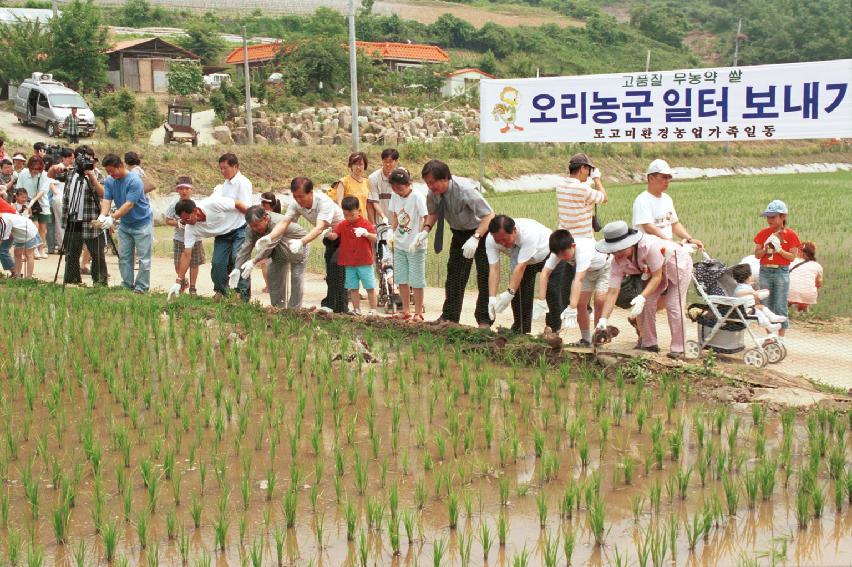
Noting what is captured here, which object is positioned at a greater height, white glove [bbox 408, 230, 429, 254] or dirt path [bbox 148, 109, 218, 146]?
dirt path [bbox 148, 109, 218, 146]

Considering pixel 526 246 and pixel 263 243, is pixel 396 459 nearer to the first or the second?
pixel 526 246

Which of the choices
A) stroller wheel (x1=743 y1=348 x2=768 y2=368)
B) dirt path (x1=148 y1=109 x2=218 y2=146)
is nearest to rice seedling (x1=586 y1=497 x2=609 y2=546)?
stroller wheel (x1=743 y1=348 x2=768 y2=368)

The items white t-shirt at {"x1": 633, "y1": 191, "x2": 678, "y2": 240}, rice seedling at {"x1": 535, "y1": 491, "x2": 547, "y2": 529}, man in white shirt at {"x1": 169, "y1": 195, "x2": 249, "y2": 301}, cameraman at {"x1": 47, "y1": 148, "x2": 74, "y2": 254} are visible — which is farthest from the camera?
cameraman at {"x1": 47, "y1": 148, "x2": 74, "y2": 254}

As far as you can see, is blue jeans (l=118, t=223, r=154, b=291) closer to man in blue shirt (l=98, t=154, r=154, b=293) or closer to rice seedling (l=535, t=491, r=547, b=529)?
man in blue shirt (l=98, t=154, r=154, b=293)

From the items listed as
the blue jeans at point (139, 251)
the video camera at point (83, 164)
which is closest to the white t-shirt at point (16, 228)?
the video camera at point (83, 164)

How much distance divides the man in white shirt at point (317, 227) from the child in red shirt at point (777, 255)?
3.55 m

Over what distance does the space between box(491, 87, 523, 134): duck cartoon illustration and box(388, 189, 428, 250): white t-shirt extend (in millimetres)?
4955

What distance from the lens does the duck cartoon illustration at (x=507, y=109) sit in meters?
13.4

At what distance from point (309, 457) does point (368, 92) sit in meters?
39.2

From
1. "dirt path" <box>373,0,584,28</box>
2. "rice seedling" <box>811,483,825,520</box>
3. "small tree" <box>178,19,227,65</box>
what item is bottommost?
"rice seedling" <box>811,483,825,520</box>

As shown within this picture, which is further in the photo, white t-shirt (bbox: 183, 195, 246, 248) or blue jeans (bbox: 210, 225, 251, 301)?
blue jeans (bbox: 210, 225, 251, 301)

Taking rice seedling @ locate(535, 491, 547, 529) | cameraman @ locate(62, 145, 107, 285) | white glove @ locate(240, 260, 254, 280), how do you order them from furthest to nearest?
1. cameraman @ locate(62, 145, 107, 285)
2. white glove @ locate(240, 260, 254, 280)
3. rice seedling @ locate(535, 491, 547, 529)

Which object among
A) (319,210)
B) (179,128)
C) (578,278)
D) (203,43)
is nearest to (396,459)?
(578,278)

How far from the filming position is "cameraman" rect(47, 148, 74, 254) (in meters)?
13.2
